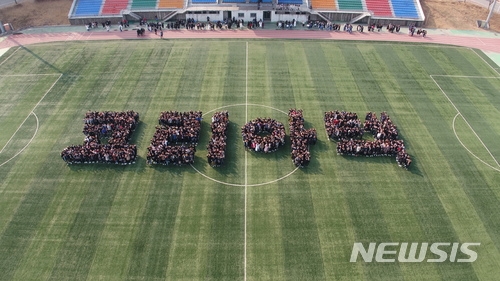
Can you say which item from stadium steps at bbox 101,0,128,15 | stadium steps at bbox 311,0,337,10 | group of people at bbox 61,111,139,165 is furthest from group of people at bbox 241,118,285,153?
stadium steps at bbox 101,0,128,15

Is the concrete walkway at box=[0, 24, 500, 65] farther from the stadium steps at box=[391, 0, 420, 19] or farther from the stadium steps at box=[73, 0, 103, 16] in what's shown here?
the stadium steps at box=[391, 0, 420, 19]

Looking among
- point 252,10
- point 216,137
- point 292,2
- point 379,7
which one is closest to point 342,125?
point 216,137

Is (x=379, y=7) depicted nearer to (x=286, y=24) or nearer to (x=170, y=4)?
(x=286, y=24)

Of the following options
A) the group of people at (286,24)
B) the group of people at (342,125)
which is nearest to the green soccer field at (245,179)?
the group of people at (342,125)

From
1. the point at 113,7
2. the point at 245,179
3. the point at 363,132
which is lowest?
the point at 245,179

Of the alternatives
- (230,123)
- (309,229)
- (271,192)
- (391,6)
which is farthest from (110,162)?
(391,6)

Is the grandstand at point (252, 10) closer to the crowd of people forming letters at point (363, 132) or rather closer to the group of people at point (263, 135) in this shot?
the crowd of people forming letters at point (363, 132)

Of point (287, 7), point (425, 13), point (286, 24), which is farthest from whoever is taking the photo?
point (425, 13)

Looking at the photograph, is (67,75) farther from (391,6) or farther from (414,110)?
(391,6)
